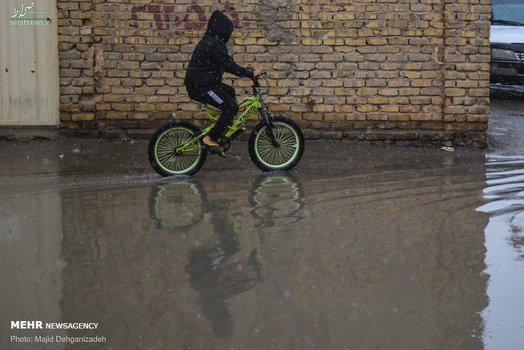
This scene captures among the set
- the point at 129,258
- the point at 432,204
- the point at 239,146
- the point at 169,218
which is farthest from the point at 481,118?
the point at 129,258

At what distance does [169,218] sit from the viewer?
563cm

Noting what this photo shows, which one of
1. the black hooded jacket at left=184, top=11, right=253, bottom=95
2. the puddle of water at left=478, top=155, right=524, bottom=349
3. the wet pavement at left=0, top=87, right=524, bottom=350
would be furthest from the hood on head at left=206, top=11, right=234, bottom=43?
the puddle of water at left=478, top=155, right=524, bottom=349

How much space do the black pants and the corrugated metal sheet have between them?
A: 9.04ft

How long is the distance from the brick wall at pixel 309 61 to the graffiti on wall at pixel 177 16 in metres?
0.01

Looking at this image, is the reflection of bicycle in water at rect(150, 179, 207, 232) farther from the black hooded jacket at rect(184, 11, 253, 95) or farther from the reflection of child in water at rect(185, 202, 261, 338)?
the black hooded jacket at rect(184, 11, 253, 95)

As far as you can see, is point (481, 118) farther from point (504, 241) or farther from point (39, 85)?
point (39, 85)

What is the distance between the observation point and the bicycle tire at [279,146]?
311 inches

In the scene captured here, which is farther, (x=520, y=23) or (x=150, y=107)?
(x=520, y=23)

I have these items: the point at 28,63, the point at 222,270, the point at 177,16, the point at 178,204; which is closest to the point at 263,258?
the point at 222,270

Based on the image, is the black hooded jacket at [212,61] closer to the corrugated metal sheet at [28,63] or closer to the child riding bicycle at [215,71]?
the child riding bicycle at [215,71]

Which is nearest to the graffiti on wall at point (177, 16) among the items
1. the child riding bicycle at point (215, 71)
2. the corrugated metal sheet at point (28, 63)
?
the corrugated metal sheet at point (28, 63)

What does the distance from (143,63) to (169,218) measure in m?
4.31

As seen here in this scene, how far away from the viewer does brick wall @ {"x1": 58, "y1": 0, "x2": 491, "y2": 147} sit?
31.1ft

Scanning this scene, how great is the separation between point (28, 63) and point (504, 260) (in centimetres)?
686
